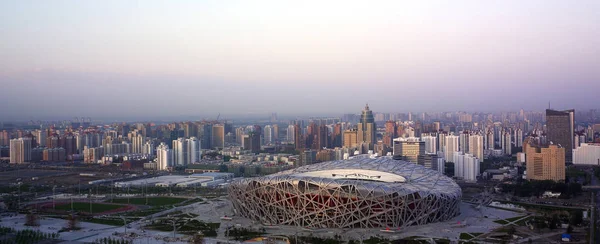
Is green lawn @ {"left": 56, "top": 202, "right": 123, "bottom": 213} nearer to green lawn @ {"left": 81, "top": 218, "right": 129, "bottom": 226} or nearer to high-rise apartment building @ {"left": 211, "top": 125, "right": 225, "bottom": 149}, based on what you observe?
green lawn @ {"left": 81, "top": 218, "right": 129, "bottom": 226}

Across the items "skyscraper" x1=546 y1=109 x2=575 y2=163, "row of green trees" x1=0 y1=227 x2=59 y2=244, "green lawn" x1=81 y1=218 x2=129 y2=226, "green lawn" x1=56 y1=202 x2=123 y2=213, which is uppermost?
"skyscraper" x1=546 y1=109 x2=575 y2=163

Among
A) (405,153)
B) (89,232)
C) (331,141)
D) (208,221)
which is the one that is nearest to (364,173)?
(208,221)

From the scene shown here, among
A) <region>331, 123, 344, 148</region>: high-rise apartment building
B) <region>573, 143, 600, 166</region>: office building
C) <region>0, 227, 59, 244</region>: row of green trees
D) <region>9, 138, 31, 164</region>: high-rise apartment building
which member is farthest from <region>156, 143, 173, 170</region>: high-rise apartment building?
<region>573, 143, 600, 166</region>: office building

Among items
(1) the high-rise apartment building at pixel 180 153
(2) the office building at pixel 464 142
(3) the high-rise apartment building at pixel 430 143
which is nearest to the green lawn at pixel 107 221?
(1) the high-rise apartment building at pixel 180 153

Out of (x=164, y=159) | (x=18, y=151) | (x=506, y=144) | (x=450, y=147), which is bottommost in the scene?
(x=164, y=159)

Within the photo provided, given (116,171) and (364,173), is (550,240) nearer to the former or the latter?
(364,173)

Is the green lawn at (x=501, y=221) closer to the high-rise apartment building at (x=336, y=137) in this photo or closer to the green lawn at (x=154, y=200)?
the green lawn at (x=154, y=200)

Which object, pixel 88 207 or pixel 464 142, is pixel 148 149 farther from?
pixel 88 207

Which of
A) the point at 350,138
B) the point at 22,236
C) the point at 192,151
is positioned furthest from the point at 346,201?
the point at 350,138
